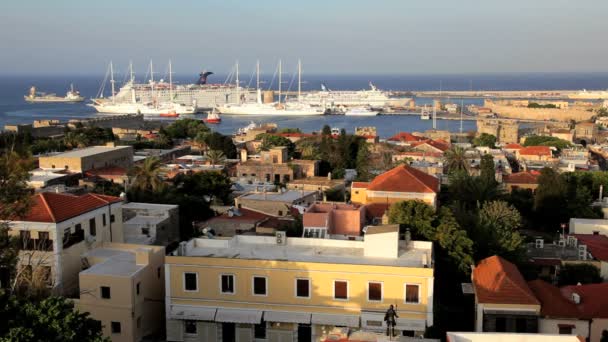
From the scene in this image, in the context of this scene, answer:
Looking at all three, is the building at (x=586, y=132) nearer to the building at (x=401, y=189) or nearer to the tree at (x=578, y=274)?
the building at (x=401, y=189)

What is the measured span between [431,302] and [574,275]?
5.90 m

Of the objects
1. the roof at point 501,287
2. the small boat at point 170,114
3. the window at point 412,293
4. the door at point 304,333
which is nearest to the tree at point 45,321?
the door at point 304,333

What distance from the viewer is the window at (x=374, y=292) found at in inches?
451

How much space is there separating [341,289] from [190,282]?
2694 mm

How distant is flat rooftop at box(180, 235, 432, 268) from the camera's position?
40.3 ft

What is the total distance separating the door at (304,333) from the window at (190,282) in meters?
1.99

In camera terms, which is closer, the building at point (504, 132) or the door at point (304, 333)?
the door at point (304, 333)

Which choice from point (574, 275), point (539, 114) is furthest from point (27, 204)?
point (539, 114)

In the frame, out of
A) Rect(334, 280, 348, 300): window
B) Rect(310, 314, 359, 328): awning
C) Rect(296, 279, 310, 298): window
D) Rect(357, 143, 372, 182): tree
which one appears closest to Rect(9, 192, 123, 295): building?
Rect(296, 279, 310, 298): window

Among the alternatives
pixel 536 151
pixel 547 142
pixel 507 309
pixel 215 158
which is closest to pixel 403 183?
pixel 507 309

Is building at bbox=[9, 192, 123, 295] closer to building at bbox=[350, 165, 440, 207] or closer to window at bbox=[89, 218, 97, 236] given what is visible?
window at bbox=[89, 218, 97, 236]

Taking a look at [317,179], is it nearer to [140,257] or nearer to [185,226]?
[185,226]

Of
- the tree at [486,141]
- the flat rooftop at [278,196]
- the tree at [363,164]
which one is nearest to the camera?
the flat rooftop at [278,196]

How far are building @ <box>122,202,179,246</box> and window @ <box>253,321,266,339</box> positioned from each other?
502cm
